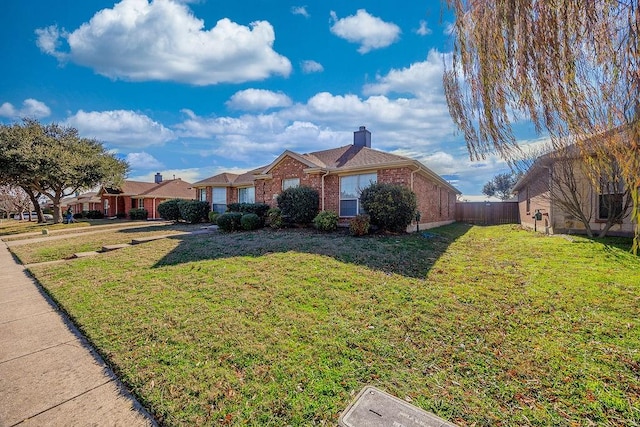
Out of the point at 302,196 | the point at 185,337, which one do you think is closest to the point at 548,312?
the point at 185,337

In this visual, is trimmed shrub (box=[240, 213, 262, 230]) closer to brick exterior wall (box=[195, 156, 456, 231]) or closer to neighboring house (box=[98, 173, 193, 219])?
brick exterior wall (box=[195, 156, 456, 231])

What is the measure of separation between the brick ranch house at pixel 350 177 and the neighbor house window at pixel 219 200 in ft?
16.5

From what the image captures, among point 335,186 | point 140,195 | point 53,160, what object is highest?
point 53,160

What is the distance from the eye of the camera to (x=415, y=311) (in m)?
4.31

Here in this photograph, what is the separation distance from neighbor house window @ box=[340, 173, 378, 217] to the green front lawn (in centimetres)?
671

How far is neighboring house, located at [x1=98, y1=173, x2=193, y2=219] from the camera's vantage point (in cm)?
3041

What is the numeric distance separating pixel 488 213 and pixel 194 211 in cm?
2300

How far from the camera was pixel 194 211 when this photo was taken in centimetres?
2005

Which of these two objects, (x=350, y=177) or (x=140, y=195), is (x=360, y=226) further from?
(x=140, y=195)

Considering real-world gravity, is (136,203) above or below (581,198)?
above

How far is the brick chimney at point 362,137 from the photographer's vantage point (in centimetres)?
1678

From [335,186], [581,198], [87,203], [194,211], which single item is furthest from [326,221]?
[87,203]

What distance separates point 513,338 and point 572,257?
202 inches

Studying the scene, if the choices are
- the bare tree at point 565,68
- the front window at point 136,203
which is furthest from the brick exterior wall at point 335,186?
the front window at point 136,203
